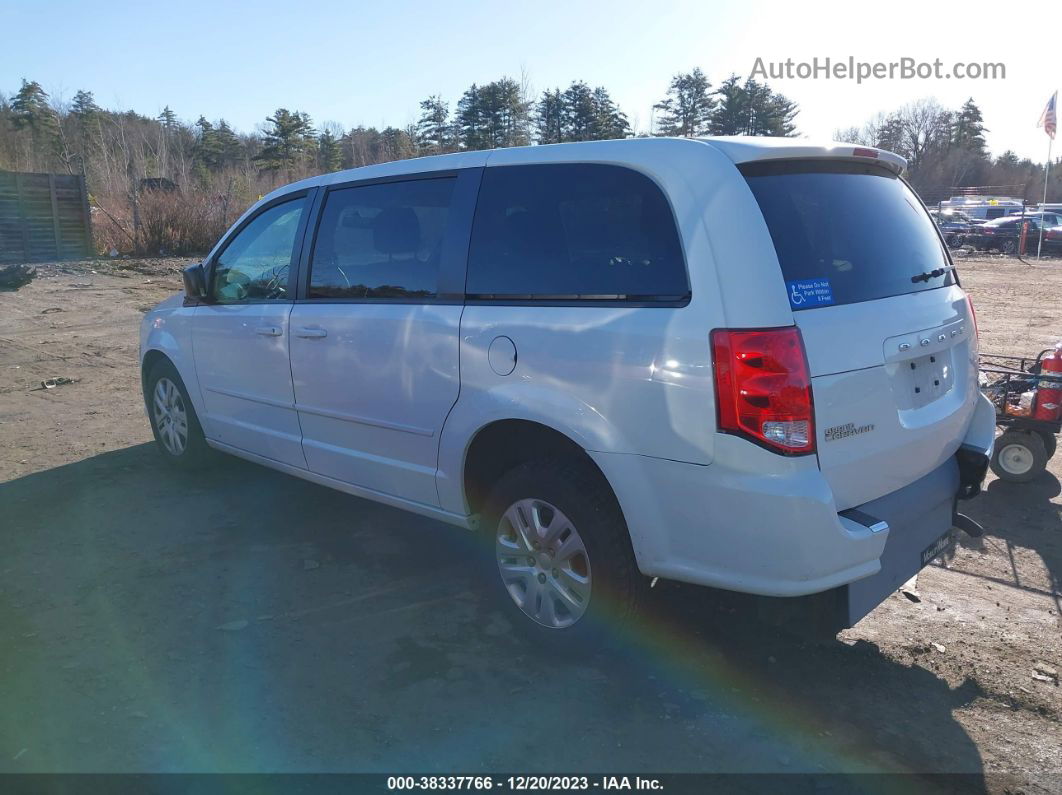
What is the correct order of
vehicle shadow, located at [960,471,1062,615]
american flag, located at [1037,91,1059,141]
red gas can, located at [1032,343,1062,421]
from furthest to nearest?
american flag, located at [1037,91,1059,141]
red gas can, located at [1032,343,1062,421]
vehicle shadow, located at [960,471,1062,615]

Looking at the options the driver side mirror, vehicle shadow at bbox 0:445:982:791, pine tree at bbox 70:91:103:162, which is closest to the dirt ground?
vehicle shadow at bbox 0:445:982:791

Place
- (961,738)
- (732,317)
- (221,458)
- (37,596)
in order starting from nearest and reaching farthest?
1. (732,317)
2. (961,738)
3. (37,596)
4. (221,458)

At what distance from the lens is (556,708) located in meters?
3.19

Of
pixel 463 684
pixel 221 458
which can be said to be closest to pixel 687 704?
pixel 463 684

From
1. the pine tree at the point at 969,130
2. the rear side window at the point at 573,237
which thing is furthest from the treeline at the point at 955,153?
the rear side window at the point at 573,237

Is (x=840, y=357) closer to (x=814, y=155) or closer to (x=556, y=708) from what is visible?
(x=814, y=155)

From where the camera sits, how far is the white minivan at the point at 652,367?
2.83 meters

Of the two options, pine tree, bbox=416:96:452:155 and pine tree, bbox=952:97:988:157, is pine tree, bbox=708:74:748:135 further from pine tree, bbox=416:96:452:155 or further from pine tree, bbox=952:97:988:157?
pine tree, bbox=952:97:988:157

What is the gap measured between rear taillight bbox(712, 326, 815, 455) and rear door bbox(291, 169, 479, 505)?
1310 mm

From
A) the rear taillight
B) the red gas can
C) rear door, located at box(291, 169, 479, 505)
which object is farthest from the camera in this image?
the red gas can

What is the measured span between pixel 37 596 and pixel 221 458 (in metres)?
1.92

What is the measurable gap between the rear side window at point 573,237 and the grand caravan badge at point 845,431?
680 mm

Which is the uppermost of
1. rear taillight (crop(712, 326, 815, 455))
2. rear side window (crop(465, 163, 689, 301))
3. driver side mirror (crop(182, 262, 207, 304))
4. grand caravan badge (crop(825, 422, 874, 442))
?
rear side window (crop(465, 163, 689, 301))

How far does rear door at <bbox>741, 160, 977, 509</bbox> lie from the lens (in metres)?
2.88
